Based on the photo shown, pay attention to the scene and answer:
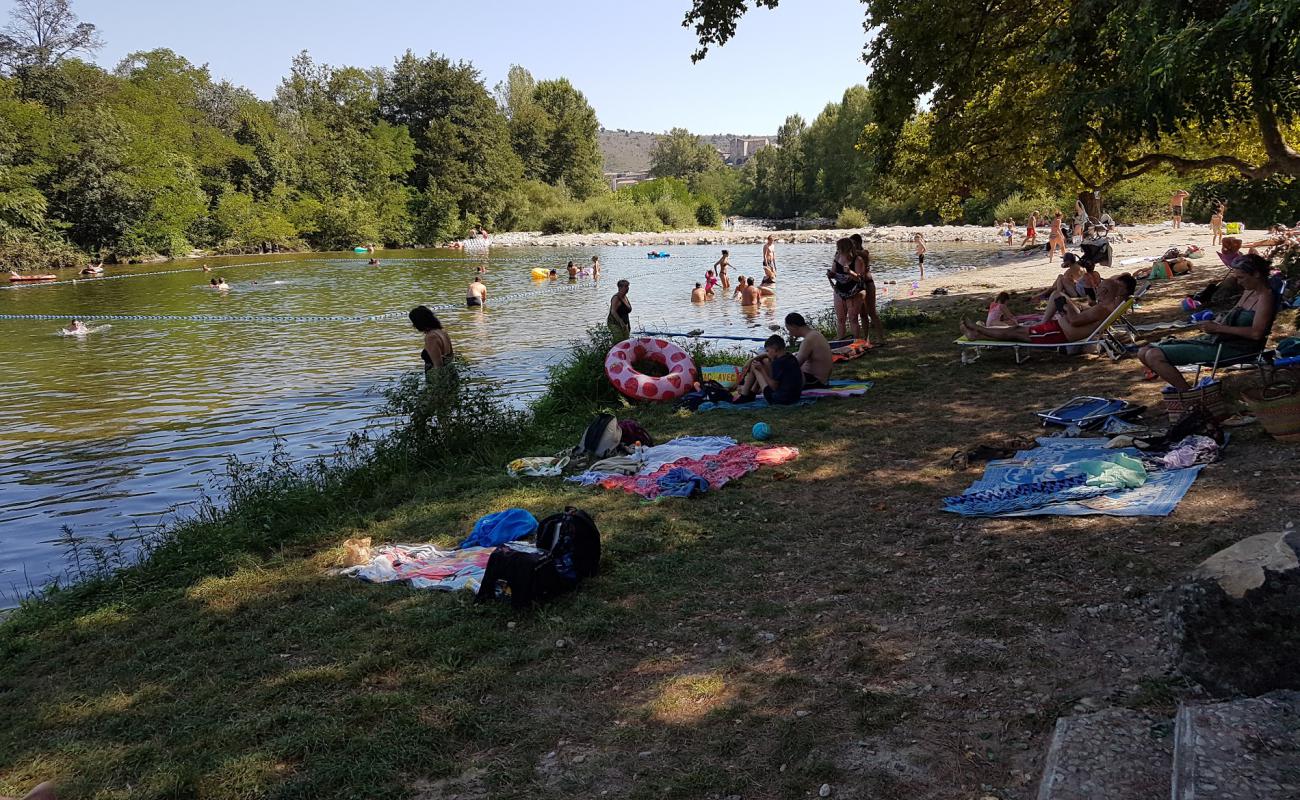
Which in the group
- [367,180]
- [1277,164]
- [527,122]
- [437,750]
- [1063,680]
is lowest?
[437,750]

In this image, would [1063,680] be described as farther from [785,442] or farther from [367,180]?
[367,180]

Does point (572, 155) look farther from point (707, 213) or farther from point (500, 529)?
point (500, 529)

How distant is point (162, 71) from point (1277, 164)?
68.0 m

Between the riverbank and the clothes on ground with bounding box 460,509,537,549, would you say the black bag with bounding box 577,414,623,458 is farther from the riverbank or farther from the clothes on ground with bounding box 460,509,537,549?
A: the riverbank

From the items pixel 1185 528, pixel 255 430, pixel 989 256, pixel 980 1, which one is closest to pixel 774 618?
pixel 1185 528

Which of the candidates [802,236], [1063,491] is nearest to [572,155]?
[802,236]

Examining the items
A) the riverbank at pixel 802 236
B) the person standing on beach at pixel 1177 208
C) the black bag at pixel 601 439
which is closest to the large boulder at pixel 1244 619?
the black bag at pixel 601 439

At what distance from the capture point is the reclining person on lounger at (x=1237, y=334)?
6531mm

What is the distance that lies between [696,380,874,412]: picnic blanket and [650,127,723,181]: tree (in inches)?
3816

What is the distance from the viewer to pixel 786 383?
9.01 metres

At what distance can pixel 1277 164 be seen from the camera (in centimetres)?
888

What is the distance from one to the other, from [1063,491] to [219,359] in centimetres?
1522

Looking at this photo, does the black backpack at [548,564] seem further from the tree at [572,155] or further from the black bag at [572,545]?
the tree at [572,155]

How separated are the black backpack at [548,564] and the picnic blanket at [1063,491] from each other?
231 centimetres
